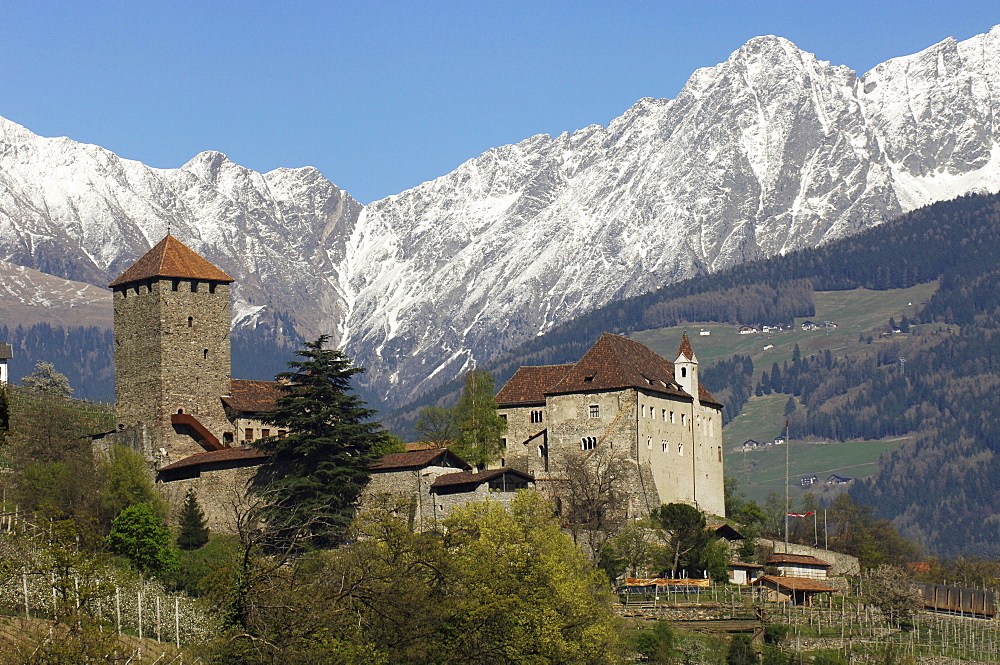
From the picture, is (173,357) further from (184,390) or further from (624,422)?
(624,422)

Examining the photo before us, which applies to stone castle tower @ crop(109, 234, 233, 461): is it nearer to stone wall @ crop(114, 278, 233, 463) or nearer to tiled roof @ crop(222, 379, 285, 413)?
stone wall @ crop(114, 278, 233, 463)

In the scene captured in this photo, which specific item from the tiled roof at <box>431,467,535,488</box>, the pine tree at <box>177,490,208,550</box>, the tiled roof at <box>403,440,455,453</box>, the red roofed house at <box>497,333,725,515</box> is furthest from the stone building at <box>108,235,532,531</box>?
the tiled roof at <box>403,440,455,453</box>

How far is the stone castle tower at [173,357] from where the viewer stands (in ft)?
340

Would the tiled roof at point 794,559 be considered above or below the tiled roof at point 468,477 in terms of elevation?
below

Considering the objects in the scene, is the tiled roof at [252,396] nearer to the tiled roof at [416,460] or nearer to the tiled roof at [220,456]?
the tiled roof at [220,456]

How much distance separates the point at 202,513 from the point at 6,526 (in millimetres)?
16376

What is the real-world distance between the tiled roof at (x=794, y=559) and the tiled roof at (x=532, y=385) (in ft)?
60.8

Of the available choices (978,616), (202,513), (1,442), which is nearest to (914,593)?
(978,616)

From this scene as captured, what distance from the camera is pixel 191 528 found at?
94.7m

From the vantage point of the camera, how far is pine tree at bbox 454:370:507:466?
352ft

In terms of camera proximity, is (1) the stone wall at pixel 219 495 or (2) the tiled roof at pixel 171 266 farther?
(2) the tiled roof at pixel 171 266

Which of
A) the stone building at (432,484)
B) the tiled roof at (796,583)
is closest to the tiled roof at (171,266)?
the stone building at (432,484)

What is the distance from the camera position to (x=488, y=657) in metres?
58.7

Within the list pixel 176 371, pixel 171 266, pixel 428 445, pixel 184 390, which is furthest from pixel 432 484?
pixel 171 266
